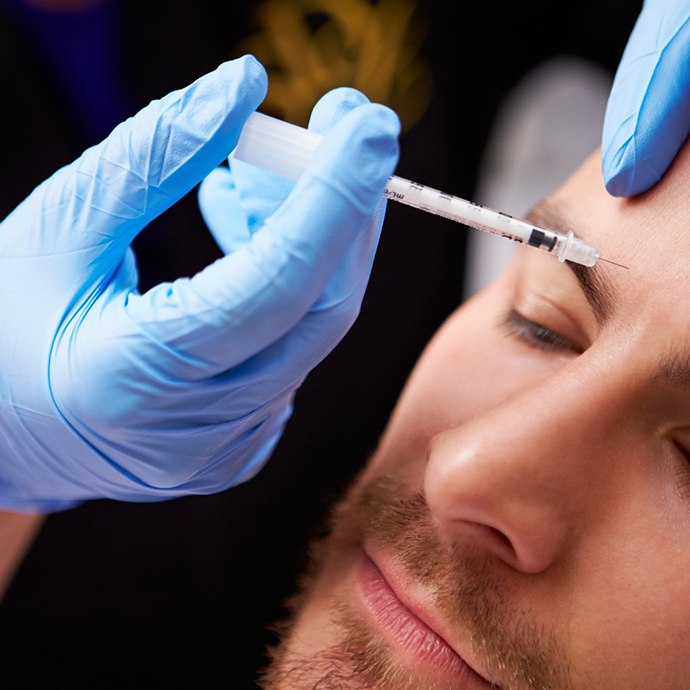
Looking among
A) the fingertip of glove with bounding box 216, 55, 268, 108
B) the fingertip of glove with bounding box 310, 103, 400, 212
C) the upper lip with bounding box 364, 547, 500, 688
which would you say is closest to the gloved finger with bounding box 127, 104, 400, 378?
the fingertip of glove with bounding box 310, 103, 400, 212

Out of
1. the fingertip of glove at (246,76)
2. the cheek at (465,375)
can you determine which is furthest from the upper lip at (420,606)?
the fingertip of glove at (246,76)

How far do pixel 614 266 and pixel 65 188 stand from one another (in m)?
0.60

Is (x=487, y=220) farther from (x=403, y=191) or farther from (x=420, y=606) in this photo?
(x=420, y=606)

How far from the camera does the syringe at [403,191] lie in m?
0.82

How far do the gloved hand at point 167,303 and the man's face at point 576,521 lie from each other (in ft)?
0.75

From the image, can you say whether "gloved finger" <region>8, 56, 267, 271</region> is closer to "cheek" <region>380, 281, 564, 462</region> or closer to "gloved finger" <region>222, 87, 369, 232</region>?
"gloved finger" <region>222, 87, 369, 232</region>

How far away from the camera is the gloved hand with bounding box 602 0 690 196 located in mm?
817

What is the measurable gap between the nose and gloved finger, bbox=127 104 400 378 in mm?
258

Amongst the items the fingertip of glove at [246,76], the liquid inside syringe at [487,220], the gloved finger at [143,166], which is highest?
the fingertip of glove at [246,76]

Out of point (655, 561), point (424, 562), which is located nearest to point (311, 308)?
point (424, 562)

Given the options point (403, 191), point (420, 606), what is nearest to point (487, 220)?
point (403, 191)

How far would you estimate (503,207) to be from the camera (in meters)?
2.03

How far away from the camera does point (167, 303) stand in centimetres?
77

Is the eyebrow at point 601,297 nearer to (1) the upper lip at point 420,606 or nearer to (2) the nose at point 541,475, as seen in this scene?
(2) the nose at point 541,475
